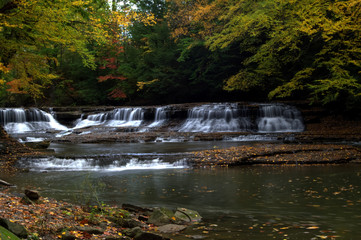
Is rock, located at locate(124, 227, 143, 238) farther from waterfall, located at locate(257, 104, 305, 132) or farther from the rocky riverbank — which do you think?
waterfall, located at locate(257, 104, 305, 132)

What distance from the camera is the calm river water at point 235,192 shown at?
495 centimetres

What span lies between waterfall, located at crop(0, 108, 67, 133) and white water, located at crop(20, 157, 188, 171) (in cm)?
1515

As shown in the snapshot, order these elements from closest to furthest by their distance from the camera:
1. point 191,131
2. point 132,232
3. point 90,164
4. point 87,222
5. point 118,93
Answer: point 132,232
point 87,222
point 90,164
point 191,131
point 118,93

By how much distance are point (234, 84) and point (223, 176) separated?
16.0 meters

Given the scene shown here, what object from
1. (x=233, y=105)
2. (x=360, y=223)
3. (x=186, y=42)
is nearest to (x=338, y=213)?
(x=360, y=223)

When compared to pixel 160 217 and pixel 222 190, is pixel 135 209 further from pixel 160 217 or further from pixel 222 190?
pixel 222 190

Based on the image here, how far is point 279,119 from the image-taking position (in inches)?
891

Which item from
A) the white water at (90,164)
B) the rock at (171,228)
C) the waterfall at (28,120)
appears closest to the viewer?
the rock at (171,228)

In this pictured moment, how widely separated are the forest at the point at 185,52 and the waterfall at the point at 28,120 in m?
1.97

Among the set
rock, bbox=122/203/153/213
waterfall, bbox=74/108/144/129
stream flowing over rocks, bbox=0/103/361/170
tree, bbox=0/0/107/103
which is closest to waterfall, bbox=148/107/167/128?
stream flowing over rocks, bbox=0/103/361/170

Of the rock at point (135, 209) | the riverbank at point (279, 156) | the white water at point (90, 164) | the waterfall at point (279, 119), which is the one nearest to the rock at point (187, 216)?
the rock at point (135, 209)

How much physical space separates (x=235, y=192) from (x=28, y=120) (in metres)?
24.3

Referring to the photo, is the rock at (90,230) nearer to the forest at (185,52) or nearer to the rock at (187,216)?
the rock at (187,216)

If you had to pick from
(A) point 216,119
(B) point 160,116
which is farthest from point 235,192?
(B) point 160,116
